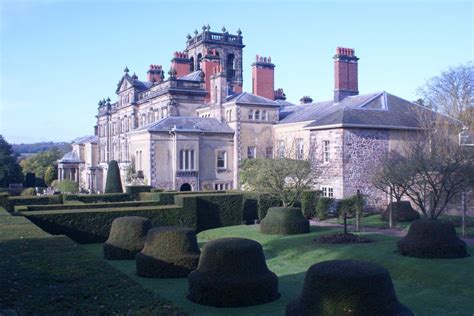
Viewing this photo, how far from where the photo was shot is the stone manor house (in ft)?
103

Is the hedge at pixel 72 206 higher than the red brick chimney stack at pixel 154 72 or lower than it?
lower

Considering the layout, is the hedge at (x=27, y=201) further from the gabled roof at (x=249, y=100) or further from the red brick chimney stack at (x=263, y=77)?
the red brick chimney stack at (x=263, y=77)

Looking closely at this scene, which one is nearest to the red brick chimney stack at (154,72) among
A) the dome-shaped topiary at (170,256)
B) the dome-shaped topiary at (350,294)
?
the dome-shaped topiary at (170,256)

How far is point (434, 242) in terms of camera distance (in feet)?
49.2

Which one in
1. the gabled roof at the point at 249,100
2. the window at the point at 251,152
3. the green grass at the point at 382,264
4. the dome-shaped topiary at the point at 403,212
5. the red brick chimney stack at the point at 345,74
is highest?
the red brick chimney stack at the point at 345,74

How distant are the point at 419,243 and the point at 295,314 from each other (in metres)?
8.38

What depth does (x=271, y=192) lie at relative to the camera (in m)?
26.4

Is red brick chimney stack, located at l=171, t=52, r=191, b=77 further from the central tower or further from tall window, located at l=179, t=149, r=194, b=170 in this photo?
tall window, located at l=179, t=149, r=194, b=170

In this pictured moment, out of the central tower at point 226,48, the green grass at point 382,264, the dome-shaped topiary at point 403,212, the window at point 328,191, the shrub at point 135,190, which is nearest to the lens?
the green grass at point 382,264

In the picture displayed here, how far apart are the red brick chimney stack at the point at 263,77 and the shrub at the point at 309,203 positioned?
18.6 metres

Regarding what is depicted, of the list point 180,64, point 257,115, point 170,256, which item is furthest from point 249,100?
point 170,256

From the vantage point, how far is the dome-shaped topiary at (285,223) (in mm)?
22756

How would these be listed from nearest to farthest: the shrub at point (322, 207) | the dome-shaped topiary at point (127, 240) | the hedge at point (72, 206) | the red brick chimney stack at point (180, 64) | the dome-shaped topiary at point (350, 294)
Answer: the dome-shaped topiary at point (350, 294)
the dome-shaped topiary at point (127, 240)
the hedge at point (72, 206)
the shrub at point (322, 207)
the red brick chimney stack at point (180, 64)

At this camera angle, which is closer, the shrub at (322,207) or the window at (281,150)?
the window at (281,150)
